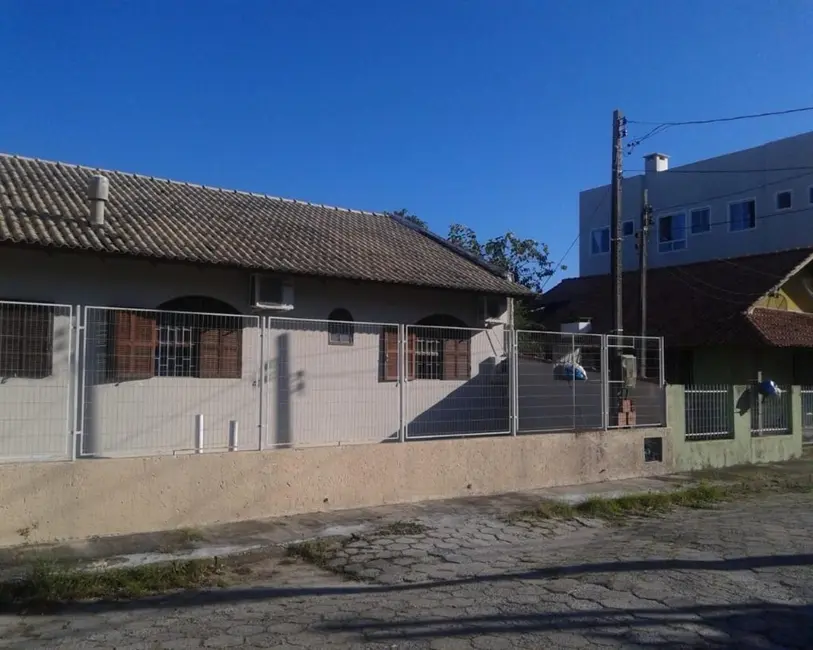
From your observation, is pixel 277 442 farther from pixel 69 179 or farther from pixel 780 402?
pixel 780 402

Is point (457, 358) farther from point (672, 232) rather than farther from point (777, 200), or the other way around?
point (672, 232)

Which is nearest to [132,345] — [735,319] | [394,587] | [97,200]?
[97,200]

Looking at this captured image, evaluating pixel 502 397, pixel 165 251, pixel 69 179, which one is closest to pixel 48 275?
pixel 165 251

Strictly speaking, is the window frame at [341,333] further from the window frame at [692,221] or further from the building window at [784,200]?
the window frame at [692,221]

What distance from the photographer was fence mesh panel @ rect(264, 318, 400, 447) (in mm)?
9945

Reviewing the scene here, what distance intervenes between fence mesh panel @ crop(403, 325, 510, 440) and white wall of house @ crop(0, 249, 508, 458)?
0.02 metres

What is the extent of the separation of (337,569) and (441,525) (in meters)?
2.16

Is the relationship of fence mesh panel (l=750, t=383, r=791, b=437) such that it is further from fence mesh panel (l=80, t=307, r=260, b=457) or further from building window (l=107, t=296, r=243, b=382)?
building window (l=107, t=296, r=243, b=382)

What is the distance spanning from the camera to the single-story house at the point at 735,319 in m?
20.3

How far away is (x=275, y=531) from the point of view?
899 centimetres

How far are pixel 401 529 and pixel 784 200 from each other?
84.1ft

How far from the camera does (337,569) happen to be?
759cm

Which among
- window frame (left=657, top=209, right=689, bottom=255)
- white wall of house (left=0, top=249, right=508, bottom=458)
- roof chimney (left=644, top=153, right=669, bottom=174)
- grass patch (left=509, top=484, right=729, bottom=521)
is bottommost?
grass patch (left=509, top=484, right=729, bottom=521)

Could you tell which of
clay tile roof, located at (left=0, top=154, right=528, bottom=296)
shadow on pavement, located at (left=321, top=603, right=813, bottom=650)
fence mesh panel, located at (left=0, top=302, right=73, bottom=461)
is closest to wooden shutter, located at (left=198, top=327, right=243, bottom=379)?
fence mesh panel, located at (left=0, top=302, right=73, bottom=461)
